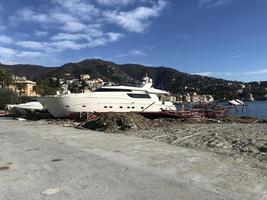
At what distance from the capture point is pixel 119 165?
9.39m

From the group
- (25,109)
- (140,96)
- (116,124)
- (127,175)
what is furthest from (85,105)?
(127,175)

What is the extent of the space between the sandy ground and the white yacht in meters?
20.1

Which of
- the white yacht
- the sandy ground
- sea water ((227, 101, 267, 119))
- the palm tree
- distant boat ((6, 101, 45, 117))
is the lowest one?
sea water ((227, 101, 267, 119))

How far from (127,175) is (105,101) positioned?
82.3ft

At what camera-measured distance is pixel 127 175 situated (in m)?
8.19

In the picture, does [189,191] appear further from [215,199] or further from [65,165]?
[65,165]

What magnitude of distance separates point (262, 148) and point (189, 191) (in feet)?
19.9

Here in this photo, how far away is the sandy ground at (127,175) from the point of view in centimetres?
670

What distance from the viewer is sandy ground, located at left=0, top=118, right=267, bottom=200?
6.70m

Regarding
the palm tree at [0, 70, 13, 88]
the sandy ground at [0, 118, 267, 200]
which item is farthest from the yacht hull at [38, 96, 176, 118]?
the palm tree at [0, 70, 13, 88]

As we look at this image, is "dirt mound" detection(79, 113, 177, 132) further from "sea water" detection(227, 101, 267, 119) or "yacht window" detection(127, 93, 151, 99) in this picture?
"sea water" detection(227, 101, 267, 119)

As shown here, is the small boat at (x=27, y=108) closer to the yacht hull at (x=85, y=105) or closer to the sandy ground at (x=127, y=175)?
the yacht hull at (x=85, y=105)

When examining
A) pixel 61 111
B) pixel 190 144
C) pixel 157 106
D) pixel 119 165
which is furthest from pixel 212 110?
pixel 119 165

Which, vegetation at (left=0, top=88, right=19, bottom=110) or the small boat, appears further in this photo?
vegetation at (left=0, top=88, right=19, bottom=110)
